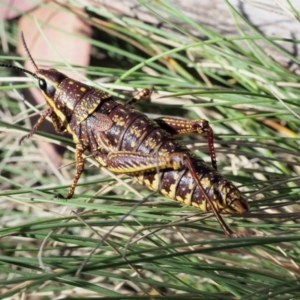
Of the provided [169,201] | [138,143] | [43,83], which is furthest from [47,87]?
[169,201]

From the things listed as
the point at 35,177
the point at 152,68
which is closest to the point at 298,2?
the point at 152,68

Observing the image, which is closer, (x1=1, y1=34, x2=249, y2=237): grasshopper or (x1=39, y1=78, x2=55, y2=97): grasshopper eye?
(x1=1, y1=34, x2=249, y2=237): grasshopper

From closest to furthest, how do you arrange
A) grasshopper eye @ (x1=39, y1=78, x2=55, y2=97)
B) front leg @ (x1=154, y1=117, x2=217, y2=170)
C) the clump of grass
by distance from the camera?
the clump of grass, front leg @ (x1=154, y1=117, x2=217, y2=170), grasshopper eye @ (x1=39, y1=78, x2=55, y2=97)

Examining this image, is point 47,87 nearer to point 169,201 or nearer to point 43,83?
point 43,83

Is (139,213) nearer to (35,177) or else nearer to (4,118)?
(35,177)

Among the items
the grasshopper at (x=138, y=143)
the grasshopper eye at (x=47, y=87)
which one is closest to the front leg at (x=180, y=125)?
the grasshopper at (x=138, y=143)

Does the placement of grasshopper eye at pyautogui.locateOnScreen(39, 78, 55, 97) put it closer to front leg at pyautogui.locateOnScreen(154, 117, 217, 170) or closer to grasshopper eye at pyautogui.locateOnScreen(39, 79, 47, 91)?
grasshopper eye at pyautogui.locateOnScreen(39, 79, 47, 91)

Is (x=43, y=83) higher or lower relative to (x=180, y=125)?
higher

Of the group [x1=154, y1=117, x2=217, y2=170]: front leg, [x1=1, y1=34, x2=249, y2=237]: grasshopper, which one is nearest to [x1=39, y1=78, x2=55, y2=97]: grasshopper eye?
[x1=1, y1=34, x2=249, y2=237]: grasshopper
